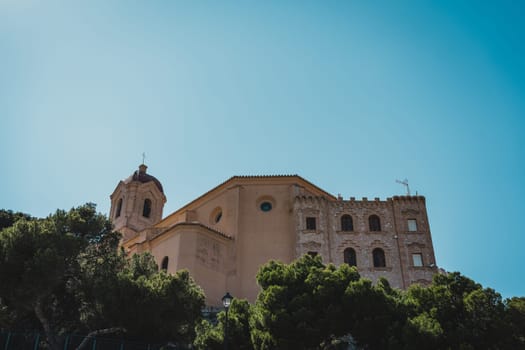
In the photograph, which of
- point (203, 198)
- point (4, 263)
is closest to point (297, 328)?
point (4, 263)

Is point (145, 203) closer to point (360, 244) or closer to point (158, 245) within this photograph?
point (158, 245)

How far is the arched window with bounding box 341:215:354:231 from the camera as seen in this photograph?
32.8 metres

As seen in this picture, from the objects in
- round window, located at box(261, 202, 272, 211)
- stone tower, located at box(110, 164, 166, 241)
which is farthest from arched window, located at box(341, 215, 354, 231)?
stone tower, located at box(110, 164, 166, 241)

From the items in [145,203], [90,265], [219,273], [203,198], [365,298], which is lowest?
[365,298]

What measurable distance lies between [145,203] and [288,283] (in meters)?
27.7

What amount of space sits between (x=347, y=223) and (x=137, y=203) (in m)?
19.8

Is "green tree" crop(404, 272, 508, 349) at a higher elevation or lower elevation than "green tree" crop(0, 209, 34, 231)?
lower

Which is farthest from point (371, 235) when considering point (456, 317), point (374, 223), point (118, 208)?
point (118, 208)

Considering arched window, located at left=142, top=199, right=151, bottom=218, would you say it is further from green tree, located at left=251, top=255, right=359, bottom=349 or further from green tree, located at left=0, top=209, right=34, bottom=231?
green tree, located at left=251, top=255, right=359, bottom=349

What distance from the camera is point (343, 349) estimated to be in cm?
2025

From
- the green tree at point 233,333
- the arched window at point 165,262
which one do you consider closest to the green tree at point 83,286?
the green tree at point 233,333

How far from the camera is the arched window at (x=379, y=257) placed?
103 ft

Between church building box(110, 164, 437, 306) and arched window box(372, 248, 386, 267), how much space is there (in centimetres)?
3

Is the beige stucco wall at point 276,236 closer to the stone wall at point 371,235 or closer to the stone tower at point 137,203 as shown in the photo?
the stone wall at point 371,235
